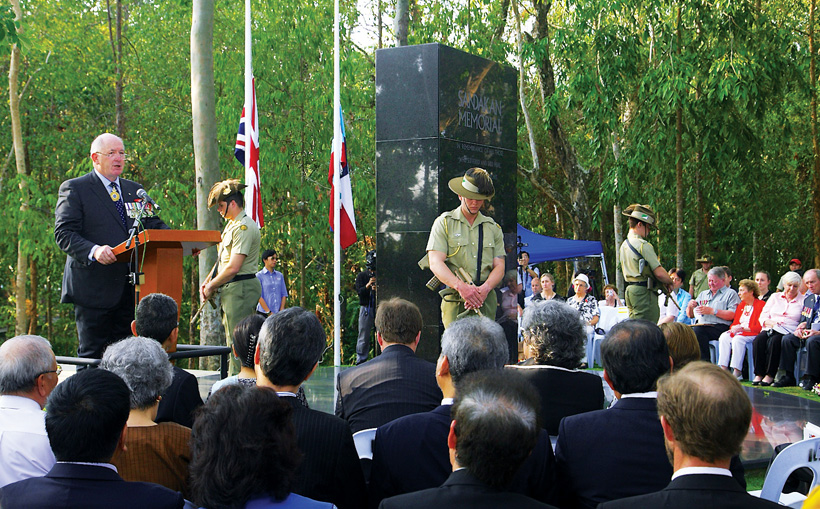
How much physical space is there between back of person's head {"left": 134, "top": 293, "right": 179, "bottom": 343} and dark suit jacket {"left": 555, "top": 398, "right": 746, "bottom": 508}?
7.81 ft

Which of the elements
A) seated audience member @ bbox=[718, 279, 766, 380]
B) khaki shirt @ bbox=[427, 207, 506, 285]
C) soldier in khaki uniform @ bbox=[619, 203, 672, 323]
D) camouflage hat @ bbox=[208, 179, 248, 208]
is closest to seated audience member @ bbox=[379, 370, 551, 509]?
khaki shirt @ bbox=[427, 207, 506, 285]

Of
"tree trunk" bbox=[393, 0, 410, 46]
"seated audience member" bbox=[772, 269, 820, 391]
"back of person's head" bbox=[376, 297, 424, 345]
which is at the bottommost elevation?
"seated audience member" bbox=[772, 269, 820, 391]

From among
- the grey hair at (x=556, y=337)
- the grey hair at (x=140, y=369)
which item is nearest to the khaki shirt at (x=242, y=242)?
the grey hair at (x=556, y=337)

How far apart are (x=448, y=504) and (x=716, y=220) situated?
2519 centimetres

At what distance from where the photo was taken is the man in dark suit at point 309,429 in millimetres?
2662

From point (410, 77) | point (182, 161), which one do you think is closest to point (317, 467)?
point (410, 77)

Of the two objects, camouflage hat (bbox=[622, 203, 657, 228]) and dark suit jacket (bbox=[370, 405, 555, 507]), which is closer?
dark suit jacket (bbox=[370, 405, 555, 507])

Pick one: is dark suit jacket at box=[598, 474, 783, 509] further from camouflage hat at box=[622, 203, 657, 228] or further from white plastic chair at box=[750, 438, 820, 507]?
camouflage hat at box=[622, 203, 657, 228]

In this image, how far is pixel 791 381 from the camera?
9836 millimetres

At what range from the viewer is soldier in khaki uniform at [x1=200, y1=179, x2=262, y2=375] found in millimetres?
6945

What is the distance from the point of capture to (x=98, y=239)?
513 cm

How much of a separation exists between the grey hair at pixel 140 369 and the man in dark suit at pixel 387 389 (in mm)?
951

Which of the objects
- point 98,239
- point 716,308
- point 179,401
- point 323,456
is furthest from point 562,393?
point 716,308

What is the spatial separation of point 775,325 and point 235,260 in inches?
270
